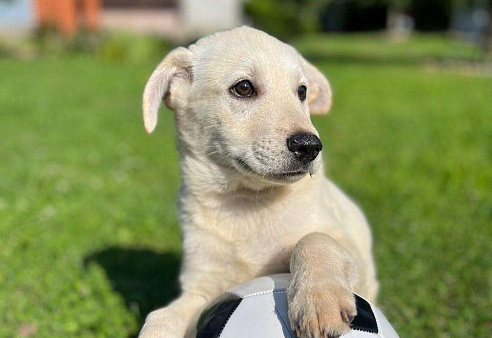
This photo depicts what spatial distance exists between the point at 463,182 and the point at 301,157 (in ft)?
13.6

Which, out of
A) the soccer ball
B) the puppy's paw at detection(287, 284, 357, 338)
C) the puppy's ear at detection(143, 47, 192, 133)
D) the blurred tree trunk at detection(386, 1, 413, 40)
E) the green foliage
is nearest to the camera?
the puppy's paw at detection(287, 284, 357, 338)

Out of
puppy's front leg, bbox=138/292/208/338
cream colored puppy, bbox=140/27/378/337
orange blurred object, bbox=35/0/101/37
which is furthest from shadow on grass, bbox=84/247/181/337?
orange blurred object, bbox=35/0/101/37

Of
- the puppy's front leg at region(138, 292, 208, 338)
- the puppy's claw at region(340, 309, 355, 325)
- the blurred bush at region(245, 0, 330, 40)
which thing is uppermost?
the puppy's claw at region(340, 309, 355, 325)

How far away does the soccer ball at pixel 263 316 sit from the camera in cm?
237

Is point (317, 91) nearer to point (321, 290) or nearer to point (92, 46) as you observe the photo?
point (321, 290)

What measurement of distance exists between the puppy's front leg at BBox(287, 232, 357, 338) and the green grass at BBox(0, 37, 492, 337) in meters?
1.22

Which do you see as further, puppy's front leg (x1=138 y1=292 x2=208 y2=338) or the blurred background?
the blurred background

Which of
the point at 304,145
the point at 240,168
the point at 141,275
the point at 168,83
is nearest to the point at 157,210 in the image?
the point at 141,275

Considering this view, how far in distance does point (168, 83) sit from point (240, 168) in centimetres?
76

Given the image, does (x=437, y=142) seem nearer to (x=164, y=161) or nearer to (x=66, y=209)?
(x=164, y=161)

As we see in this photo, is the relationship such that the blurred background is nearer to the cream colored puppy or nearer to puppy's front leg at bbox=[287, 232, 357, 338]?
the cream colored puppy

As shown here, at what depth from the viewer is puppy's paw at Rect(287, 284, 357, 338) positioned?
2168 mm

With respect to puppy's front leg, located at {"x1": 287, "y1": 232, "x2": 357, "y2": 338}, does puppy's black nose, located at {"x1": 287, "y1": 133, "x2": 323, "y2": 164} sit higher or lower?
higher

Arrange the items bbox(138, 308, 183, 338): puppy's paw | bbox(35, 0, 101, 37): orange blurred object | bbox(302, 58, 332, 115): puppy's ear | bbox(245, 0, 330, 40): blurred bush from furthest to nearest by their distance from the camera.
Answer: bbox(245, 0, 330, 40): blurred bush
bbox(35, 0, 101, 37): orange blurred object
bbox(302, 58, 332, 115): puppy's ear
bbox(138, 308, 183, 338): puppy's paw
